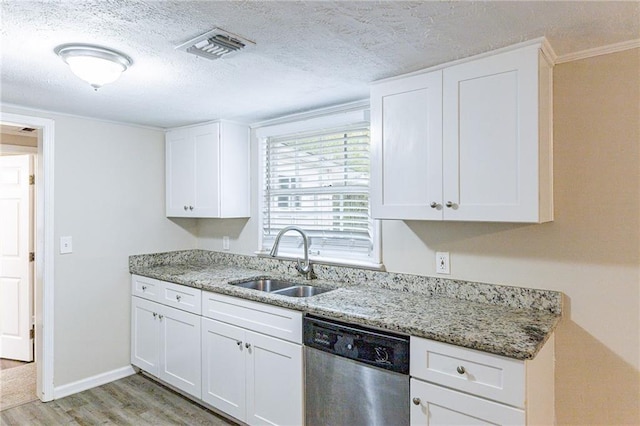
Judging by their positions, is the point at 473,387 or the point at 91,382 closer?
the point at 473,387

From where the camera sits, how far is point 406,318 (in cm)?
187

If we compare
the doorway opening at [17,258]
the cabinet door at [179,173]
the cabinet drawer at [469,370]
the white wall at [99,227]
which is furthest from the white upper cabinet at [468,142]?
the doorway opening at [17,258]

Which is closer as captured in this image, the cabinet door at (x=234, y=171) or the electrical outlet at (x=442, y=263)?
the electrical outlet at (x=442, y=263)

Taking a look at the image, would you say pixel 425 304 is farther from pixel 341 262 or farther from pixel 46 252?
pixel 46 252

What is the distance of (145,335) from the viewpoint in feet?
10.8

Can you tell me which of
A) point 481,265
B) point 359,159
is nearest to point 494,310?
point 481,265

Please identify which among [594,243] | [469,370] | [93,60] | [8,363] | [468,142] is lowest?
[8,363]

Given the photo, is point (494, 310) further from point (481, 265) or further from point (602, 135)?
point (602, 135)

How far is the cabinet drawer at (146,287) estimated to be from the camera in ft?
10.4

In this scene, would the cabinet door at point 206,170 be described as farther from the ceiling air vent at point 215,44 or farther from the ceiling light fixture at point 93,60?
the ceiling air vent at point 215,44

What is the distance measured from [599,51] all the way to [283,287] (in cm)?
226

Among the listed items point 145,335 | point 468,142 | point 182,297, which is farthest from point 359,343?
point 145,335

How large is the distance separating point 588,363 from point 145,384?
9.96 feet

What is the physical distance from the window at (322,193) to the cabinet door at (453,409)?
1.01 meters
